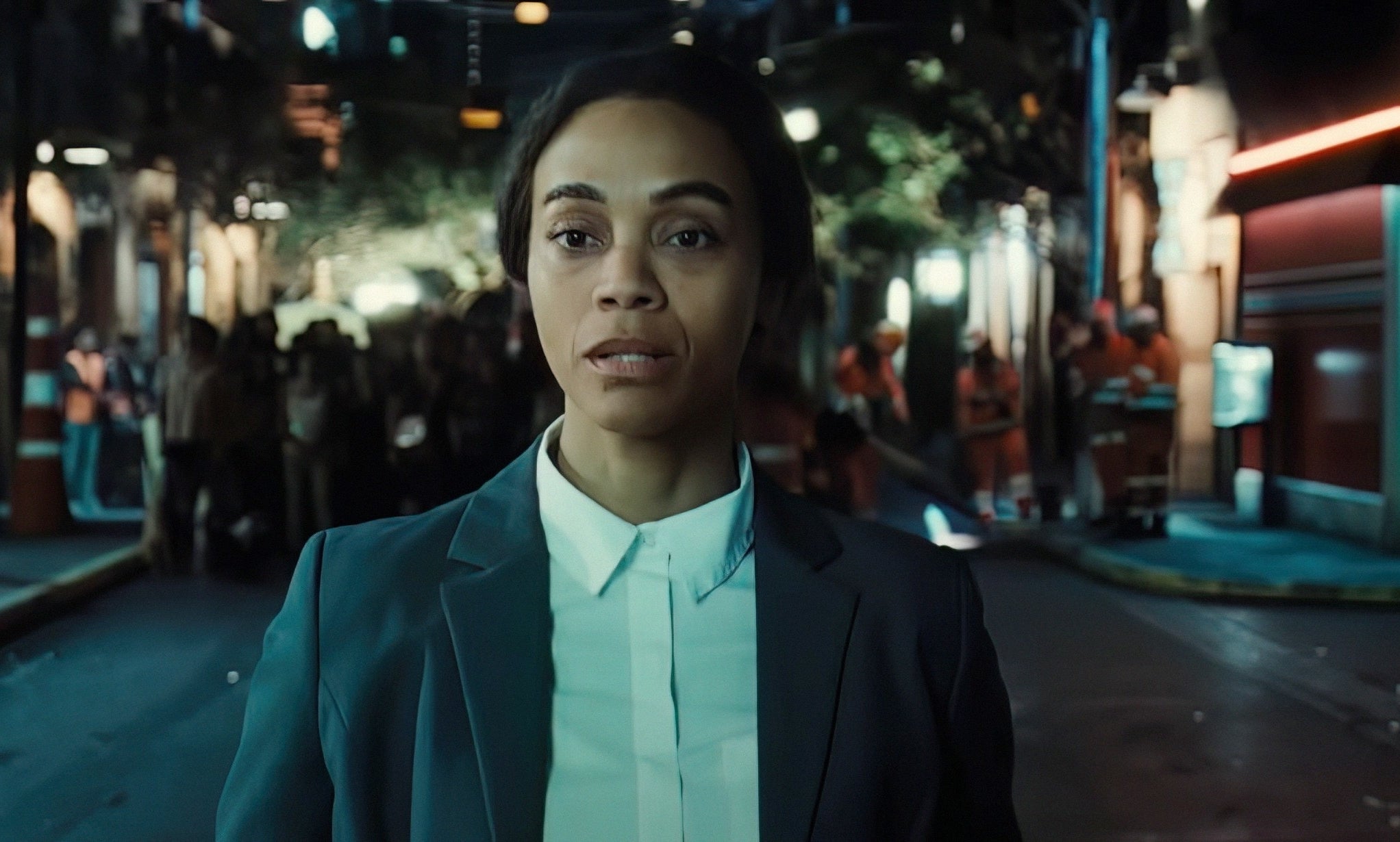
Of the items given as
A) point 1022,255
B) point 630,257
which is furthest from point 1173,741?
point 1022,255

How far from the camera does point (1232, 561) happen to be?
1079 centimetres

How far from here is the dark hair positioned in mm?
1494

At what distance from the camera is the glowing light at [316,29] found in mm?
22156

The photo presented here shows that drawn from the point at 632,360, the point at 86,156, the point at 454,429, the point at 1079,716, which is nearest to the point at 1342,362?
the point at 454,429

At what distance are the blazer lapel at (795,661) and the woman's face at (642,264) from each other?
0.59ft

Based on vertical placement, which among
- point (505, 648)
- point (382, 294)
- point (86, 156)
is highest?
point (86, 156)

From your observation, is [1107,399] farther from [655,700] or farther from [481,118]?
[481,118]

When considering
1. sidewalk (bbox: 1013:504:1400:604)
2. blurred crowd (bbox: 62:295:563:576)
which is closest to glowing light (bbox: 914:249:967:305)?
sidewalk (bbox: 1013:504:1400:604)

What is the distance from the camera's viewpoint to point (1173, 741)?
5.98 meters

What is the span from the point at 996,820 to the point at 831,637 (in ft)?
0.92

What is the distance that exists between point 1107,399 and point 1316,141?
3.26 m

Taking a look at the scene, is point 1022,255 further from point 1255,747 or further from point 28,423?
point 1255,747

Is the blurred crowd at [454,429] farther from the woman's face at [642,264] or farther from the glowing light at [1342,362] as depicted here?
the woman's face at [642,264]

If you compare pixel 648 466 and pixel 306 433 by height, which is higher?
pixel 648 466
